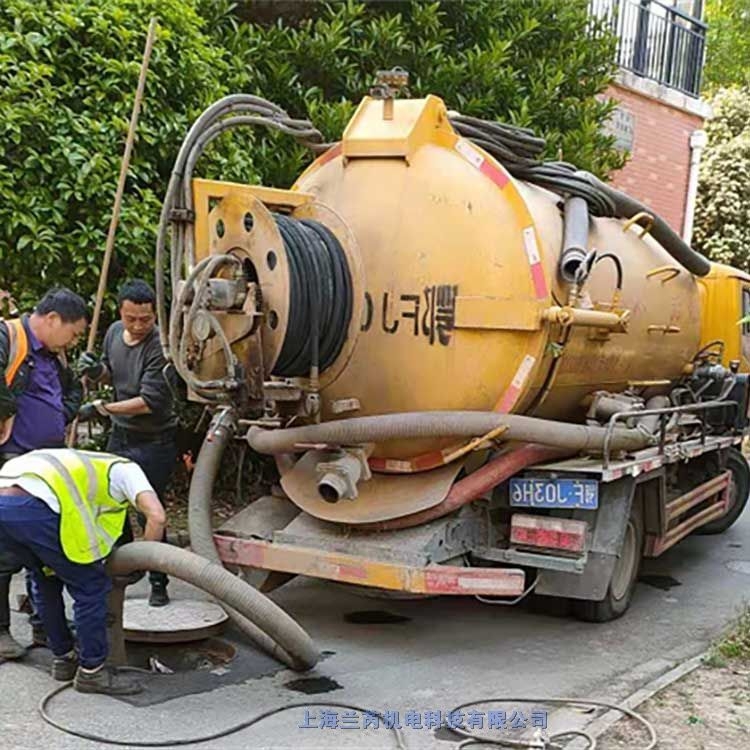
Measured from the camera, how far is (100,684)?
14.6 ft

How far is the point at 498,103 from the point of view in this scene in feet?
29.8

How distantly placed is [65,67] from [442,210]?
277cm

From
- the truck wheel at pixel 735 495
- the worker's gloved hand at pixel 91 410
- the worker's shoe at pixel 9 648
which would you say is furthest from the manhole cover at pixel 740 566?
the worker's shoe at pixel 9 648

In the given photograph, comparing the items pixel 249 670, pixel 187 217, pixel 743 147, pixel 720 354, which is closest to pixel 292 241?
pixel 187 217

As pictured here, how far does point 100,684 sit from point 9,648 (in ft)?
2.10

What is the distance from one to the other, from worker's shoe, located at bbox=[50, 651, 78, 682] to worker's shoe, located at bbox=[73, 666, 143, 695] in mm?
115

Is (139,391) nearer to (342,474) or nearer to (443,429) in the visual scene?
(342,474)

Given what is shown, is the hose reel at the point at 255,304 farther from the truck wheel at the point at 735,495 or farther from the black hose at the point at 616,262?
the truck wheel at the point at 735,495

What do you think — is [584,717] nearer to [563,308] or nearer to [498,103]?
[563,308]

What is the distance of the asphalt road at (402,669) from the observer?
14.0 ft

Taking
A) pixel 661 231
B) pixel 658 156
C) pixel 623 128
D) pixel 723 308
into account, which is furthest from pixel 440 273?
pixel 658 156

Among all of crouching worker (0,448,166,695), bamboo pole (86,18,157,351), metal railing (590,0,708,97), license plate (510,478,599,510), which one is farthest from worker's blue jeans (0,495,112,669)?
metal railing (590,0,708,97)

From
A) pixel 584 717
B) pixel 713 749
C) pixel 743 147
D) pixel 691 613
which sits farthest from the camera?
pixel 743 147

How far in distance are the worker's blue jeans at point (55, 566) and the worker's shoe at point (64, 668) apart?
0.20 metres
